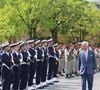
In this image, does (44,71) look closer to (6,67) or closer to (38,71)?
Answer: (38,71)

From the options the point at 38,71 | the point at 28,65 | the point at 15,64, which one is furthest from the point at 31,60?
the point at 15,64

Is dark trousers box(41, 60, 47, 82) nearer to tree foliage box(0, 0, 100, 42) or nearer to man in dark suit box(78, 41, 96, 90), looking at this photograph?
man in dark suit box(78, 41, 96, 90)

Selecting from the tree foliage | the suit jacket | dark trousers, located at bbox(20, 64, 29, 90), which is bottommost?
Answer: dark trousers, located at bbox(20, 64, 29, 90)

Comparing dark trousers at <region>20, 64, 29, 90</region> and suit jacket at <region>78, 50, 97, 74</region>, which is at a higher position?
suit jacket at <region>78, 50, 97, 74</region>

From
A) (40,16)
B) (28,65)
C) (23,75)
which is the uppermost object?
(40,16)

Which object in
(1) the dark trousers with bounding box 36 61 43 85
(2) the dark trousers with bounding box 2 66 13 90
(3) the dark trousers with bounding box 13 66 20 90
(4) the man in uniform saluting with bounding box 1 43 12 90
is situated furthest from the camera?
(1) the dark trousers with bounding box 36 61 43 85

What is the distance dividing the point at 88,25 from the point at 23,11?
12511 mm

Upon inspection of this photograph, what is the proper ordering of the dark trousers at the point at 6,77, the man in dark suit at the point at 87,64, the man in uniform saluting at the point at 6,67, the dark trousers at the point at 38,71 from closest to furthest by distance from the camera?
the man in dark suit at the point at 87,64 < the man in uniform saluting at the point at 6,67 < the dark trousers at the point at 6,77 < the dark trousers at the point at 38,71

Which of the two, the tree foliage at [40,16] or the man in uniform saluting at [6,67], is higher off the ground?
the tree foliage at [40,16]

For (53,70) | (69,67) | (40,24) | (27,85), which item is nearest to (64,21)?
(40,24)

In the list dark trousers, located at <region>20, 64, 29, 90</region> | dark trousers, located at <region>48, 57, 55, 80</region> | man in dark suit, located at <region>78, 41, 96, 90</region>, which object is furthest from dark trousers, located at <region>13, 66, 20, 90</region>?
dark trousers, located at <region>48, 57, 55, 80</region>

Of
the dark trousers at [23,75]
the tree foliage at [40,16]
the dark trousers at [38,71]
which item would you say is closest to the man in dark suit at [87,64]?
the dark trousers at [23,75]

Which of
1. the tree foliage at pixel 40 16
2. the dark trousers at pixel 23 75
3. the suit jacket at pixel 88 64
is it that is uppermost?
the tree foliage at pixel 40 16

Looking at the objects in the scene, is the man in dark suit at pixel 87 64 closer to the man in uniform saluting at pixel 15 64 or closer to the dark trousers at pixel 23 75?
the man in uniform saluting at pixel 15 64
